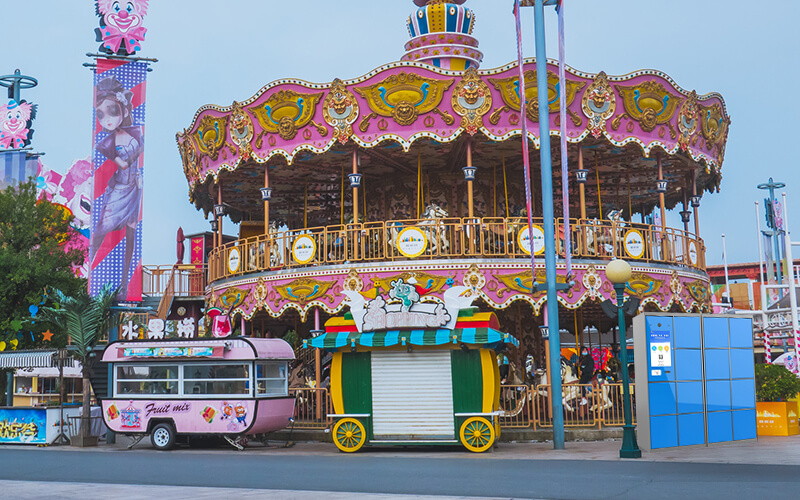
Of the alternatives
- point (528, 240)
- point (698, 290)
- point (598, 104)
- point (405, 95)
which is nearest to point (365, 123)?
point (405, 95)

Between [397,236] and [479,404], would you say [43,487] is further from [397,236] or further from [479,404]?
[397,236]

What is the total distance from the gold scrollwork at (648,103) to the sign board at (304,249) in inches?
336

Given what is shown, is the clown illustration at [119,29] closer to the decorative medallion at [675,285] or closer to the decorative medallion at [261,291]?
the decorative medallion at [261,291]

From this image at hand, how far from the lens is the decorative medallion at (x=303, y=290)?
22.8m

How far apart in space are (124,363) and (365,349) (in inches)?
247

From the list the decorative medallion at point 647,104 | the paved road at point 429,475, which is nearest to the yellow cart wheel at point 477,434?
the paved road at point 429,475

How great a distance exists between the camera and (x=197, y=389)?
20812 mm

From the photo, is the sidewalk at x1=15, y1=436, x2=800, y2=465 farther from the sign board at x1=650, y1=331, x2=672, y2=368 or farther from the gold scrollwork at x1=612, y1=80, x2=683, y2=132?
the gold scrollwork at x1=612, y1=80, x2=683, y2=132

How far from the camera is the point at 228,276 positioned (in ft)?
82.9

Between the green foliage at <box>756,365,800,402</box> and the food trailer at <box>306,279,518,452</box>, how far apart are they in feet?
23.7

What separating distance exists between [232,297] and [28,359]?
219 inches

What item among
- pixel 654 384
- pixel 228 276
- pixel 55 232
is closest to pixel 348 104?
pixel 228 276

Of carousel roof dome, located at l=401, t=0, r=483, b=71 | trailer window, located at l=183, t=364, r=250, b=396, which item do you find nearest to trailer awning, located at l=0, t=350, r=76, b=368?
trailer window, located at l=183, t=364, r=250, b=396

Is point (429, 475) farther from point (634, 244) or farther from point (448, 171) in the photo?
point (448, 171)
